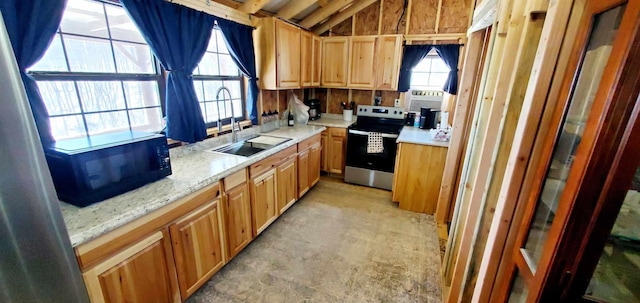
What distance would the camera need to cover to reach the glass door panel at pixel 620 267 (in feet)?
2.29

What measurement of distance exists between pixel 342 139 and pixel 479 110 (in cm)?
231

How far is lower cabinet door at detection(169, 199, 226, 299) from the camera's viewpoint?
5.36 ft

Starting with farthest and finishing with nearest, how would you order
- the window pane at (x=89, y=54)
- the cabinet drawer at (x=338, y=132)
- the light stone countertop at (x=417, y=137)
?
the cabinet drawer at (x=338, y=132) < the light stone countertop at (x=417, y=137) < the window pane at (x=89, y=54)

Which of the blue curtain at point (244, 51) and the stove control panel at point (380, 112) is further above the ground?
the blue curtain at point (244, 51)

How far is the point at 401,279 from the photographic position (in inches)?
80.1

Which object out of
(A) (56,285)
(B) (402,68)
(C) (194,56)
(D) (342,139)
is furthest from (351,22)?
(A) (56,285)

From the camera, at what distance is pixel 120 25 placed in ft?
5.95

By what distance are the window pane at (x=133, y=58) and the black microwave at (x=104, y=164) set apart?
2.09ft

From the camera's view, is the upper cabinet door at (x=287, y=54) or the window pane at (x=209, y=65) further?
the upper cabinet door at (x=287, y=54)

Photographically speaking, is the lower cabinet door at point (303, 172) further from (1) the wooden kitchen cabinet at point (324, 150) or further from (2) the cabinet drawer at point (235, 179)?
(2) the cabinet drawer at point (235, 179)

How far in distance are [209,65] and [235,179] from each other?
1326mm

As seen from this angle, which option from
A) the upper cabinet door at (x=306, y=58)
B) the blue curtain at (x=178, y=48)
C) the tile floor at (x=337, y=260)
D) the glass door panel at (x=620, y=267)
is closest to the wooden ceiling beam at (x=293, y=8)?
the upper cabinet door at (x=306, y=58)

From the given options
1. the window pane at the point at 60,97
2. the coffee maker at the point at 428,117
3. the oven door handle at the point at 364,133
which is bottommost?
the oven door handle at the point at 364,133

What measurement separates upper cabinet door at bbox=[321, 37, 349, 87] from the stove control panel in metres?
0.50
